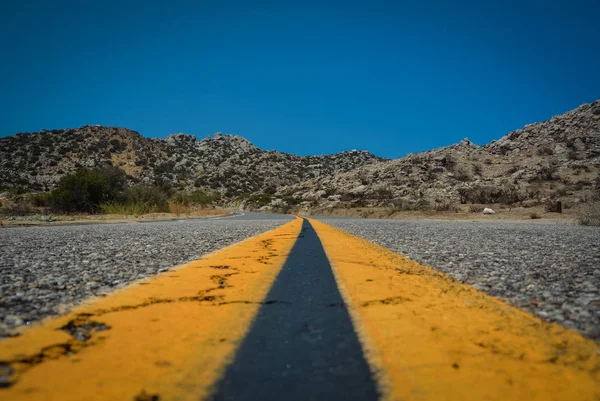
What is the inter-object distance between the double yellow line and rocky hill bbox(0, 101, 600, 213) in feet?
74.7

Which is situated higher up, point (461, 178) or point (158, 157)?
point (158, 157)

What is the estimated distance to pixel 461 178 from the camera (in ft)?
114

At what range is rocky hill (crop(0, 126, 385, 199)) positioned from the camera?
46531 mm

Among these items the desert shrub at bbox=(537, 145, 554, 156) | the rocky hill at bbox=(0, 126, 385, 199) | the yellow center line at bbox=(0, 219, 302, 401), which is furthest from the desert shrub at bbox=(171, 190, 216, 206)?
the desert shrub at bbox=(537, 145, 554, 156)

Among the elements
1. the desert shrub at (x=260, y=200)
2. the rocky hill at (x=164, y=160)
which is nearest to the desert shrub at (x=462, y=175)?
the desert shrub at (x=260, y=200)

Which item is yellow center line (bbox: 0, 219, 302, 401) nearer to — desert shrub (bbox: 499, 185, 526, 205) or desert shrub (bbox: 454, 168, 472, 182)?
desert shrub (bbox: 499, 185, 526, 205)

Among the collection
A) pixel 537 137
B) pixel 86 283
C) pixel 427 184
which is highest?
pixel 537 137

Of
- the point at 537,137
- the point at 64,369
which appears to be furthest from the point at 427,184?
the point at 64,369

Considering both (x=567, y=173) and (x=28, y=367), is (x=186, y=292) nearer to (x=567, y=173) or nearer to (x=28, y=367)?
(x=28, y=367)

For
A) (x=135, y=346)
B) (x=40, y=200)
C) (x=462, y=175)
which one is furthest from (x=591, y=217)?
(x=40, y=200)

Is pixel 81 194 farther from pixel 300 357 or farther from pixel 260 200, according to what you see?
pixel 260 200

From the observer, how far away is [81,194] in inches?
878

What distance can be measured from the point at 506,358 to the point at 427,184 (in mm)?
35147

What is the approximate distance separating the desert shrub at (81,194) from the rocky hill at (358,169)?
19.9m
